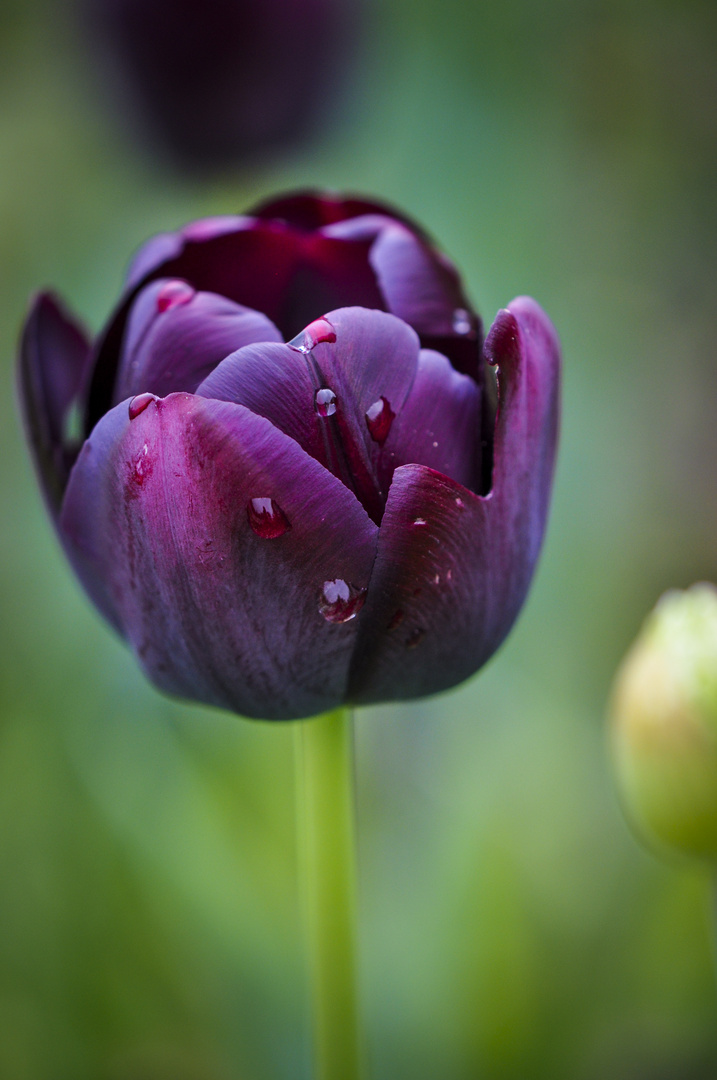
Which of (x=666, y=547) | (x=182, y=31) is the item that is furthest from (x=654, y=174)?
(x=182, y=31)

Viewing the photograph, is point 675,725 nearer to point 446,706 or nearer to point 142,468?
point 142,468

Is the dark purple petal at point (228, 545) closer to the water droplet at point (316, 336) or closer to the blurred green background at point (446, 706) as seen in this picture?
the water droplet at point (316, 336)

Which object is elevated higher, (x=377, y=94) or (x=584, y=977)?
(x=377, y=94)

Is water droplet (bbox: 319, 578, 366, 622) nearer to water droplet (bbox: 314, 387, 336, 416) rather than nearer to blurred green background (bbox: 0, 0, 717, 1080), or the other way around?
water droplet (bbox: 314, 387, 336, 416)

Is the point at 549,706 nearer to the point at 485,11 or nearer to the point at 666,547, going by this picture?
the point at 666,547

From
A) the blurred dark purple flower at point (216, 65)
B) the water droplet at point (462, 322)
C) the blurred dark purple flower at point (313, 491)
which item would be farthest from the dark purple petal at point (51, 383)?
the blurred dark purple flower at point (216, 65)

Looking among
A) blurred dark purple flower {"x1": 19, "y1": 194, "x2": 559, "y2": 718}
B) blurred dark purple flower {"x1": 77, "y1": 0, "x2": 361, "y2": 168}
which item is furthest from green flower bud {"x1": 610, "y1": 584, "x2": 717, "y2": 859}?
blurred dark purple flower {"x1": 77, "y1": 0, "x2": 361, "y2": 168}

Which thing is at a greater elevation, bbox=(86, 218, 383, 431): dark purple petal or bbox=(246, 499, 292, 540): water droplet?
bbox=(86, 218, 383, 431): dark purple petal

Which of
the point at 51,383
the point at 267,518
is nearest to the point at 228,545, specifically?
the point at 267,518
